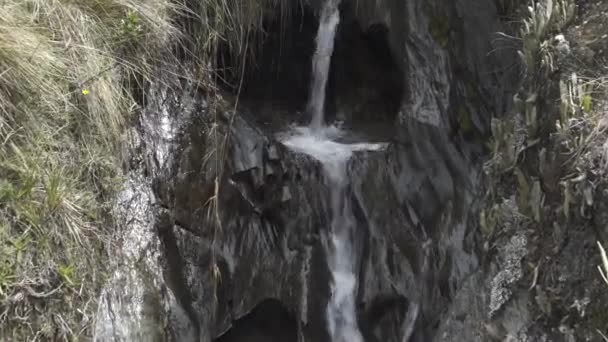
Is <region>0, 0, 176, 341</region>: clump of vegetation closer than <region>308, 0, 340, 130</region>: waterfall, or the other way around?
<region>0, 0, 176, 341</region>: clump of vegetation

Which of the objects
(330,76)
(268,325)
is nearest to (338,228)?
(268,325)

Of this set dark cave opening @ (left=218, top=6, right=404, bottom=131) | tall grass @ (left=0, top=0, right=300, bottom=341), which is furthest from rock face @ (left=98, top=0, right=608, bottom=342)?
dark cave opening @ (left=218, top=6, right=404, bottom=131)

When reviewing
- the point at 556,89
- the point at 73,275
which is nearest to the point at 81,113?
the point at 73,275

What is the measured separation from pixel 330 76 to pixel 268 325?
225 cm

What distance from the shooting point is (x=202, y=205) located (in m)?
3.71

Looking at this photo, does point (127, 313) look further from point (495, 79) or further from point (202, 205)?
point (495, 79)

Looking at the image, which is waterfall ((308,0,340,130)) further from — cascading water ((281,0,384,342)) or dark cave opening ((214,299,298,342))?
dark cave opening ((214,299,298,342))

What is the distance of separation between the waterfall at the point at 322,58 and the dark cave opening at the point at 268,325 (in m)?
1.64

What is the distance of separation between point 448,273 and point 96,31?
2.46m

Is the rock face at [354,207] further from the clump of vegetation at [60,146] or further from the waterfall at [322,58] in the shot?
the waterfall at [322,58]

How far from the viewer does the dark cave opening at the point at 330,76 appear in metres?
4.92

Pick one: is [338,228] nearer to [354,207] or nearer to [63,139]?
[354,207]

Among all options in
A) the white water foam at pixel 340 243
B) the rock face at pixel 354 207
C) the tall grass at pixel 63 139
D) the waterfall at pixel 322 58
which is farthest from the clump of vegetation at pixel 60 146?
the waterfall at pixel 322 58

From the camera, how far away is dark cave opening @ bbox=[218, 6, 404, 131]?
4922mm
